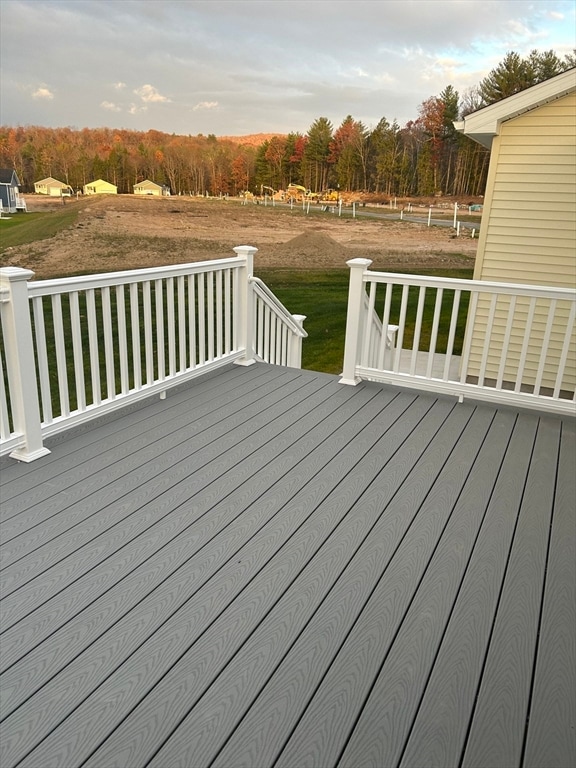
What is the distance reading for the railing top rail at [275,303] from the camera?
4570mm

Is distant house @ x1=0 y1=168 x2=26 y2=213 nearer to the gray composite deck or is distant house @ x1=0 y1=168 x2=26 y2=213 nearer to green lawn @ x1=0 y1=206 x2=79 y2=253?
green lawn @ x1=0 y1=206 x2=79 y2=253

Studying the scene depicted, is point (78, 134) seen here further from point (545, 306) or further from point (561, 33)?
point (561, 33)

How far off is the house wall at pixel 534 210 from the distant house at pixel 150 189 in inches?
381

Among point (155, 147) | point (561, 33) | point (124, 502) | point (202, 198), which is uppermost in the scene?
point (561, 33)

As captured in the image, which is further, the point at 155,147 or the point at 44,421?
the point at 155,147

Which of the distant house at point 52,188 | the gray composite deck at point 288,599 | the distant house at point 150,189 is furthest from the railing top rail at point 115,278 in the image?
the distant house at point 150,189

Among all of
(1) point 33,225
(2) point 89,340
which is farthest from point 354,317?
(1) point 33,225

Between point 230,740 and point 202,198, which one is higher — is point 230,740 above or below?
below

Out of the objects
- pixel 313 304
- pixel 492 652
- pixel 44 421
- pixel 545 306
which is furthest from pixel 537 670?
pixel 313 304

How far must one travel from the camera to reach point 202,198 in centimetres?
1430

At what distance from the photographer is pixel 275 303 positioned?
4992mm

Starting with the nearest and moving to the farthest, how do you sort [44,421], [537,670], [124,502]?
[537,670]
[124,502]
[44,421]

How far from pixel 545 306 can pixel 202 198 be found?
1050 centimetres

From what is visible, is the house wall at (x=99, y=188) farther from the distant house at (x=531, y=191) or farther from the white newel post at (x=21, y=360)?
the white newel post at (x=21, y=360)
